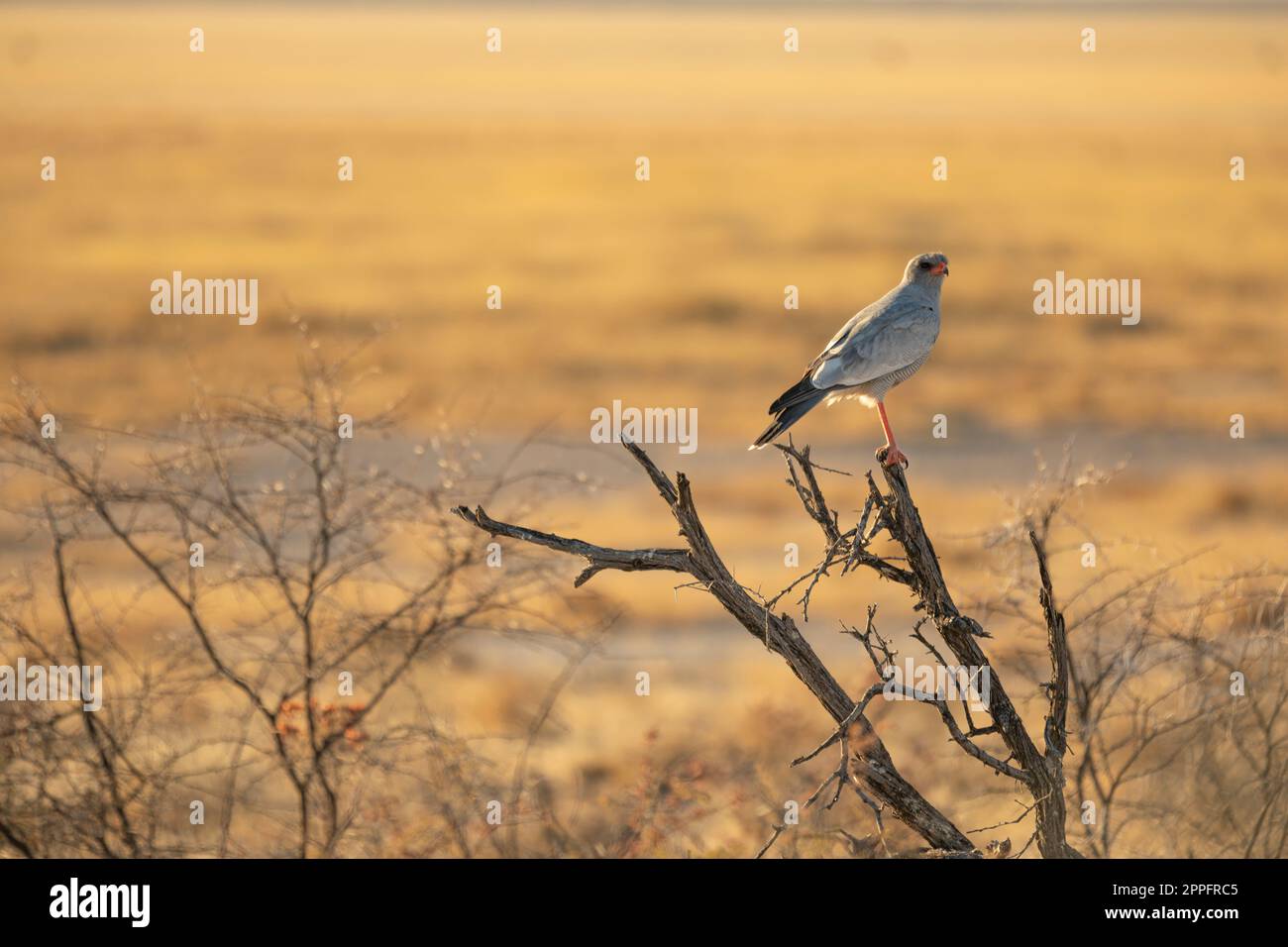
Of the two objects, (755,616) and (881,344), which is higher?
(881,344)

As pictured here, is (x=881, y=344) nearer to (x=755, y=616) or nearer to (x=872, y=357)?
(x=872, y=357)

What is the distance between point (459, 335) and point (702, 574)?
27441mm

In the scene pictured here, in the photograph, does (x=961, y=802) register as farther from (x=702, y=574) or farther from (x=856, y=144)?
(x=856, y=144)

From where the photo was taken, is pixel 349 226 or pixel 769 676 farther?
pixel 349 226

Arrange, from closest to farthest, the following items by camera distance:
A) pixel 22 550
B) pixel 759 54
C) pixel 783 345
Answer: pixel 22 550 < pixel 783 345 < pixel 759 54

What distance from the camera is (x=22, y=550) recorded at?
62.9ft

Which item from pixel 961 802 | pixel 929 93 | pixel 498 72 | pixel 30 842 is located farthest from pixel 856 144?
pixel 30 842

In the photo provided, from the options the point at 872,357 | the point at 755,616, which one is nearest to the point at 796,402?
the point at 872,357

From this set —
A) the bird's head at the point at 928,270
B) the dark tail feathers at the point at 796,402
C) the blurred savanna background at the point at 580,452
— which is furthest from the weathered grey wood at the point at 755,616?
the bird's head at the point at 928,270

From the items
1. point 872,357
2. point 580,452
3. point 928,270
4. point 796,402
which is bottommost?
point 796,402

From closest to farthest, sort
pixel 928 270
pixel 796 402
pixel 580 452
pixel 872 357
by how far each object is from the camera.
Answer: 1. pixel 796 402
2. pixel 872 357
3. pixel 928 270
4. pixel 580 452

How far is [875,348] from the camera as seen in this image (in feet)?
26.0

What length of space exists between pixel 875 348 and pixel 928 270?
885 mm

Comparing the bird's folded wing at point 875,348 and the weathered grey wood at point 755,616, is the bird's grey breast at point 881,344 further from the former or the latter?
the weathered grey wood at point 755,616
